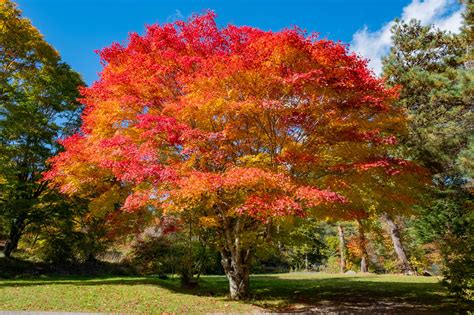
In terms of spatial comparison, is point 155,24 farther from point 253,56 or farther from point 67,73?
point 67,73

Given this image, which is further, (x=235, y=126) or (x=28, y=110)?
(x=28, y=110)

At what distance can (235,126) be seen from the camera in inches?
485

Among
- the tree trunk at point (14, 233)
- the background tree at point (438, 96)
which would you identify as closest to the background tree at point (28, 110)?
the tree trunk at point (14, 233)

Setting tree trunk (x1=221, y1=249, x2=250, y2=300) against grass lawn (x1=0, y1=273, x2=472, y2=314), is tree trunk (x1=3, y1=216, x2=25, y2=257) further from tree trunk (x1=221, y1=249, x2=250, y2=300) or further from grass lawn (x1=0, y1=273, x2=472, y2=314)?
tree trunk (x1=221, y1=249, x2=250, y2=300)

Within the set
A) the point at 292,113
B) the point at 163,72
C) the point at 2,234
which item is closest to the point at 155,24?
the point at 163,72

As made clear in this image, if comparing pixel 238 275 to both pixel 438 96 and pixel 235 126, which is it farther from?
pixel 438 96

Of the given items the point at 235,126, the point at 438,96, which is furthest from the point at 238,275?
the point at 438,96

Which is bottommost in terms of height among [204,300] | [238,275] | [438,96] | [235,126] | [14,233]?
[204,300]

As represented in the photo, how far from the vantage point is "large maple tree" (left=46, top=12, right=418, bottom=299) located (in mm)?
10539

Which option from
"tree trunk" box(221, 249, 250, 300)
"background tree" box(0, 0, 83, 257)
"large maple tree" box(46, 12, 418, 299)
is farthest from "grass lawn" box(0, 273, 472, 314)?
"background tree" box(0, 0, 83, 257)

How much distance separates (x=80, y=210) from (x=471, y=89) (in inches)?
820

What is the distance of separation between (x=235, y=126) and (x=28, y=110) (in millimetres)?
14278

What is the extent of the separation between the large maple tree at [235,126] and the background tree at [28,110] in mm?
8540

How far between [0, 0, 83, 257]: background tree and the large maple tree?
8540 mm
